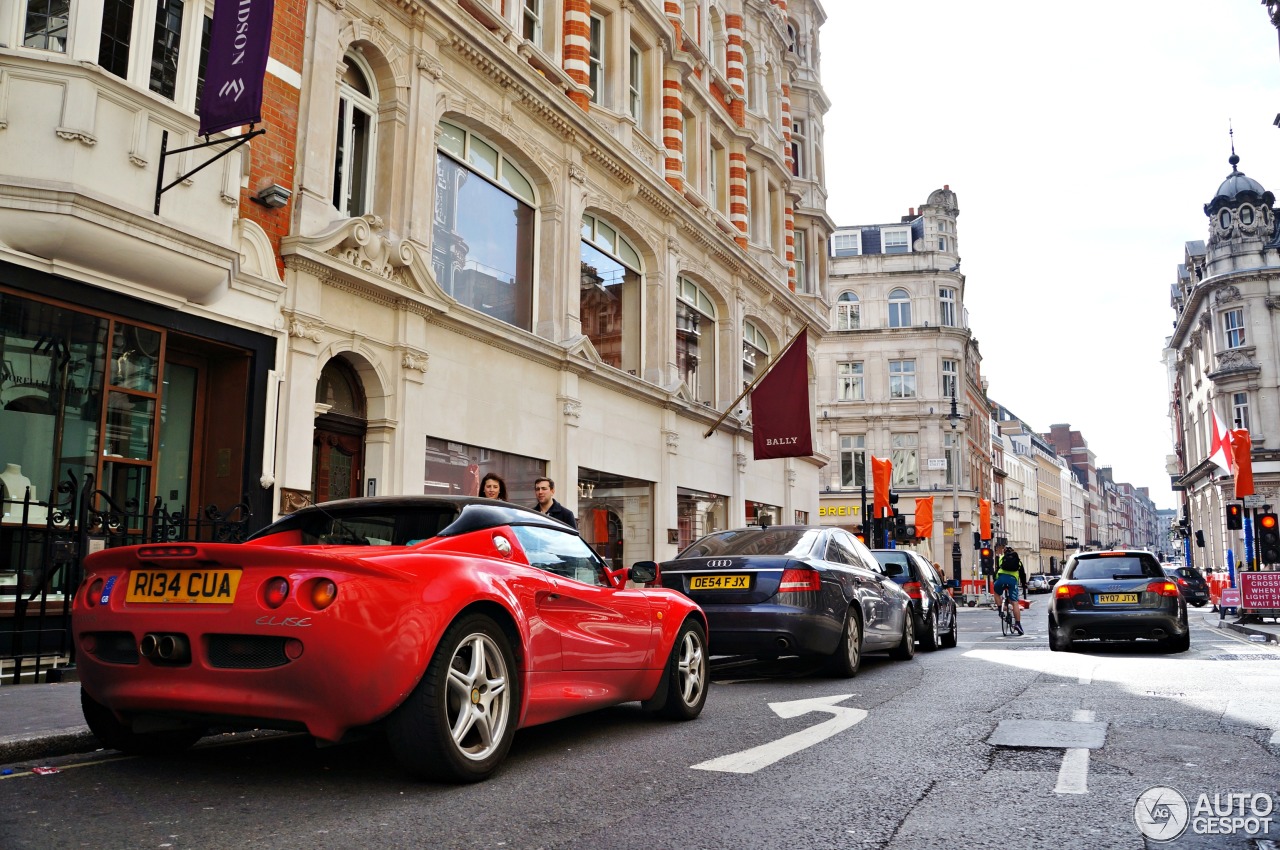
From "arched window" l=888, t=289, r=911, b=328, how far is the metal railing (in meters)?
53.9

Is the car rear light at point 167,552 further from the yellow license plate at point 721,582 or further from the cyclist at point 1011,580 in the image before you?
the cyclist at point 1011,580

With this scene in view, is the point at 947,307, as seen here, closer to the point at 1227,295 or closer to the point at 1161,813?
the point at 1227,295

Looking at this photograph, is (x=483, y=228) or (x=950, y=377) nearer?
(x=483, y=228)

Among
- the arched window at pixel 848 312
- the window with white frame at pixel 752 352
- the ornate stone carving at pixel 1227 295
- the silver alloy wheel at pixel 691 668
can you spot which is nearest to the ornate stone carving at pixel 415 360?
the silver alloy wheel at pixel 691 668

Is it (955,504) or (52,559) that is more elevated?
(955,504)

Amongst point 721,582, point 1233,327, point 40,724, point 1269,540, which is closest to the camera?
point 40,724

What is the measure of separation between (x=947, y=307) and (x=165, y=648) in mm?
59901

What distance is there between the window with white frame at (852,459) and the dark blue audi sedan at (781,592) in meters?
47.5

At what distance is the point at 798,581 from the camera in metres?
9.11

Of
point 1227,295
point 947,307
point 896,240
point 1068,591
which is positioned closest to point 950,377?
point 947,307

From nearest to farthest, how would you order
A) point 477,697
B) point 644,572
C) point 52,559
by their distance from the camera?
point 477,697 → point 644,572 → point 52,559

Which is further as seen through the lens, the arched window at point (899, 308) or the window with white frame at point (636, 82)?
the arched window at point (899, 308)

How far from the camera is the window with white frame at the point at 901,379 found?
2302 inches

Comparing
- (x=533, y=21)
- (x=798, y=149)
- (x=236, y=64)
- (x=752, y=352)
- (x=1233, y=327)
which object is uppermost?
(x=1233, y=327)
